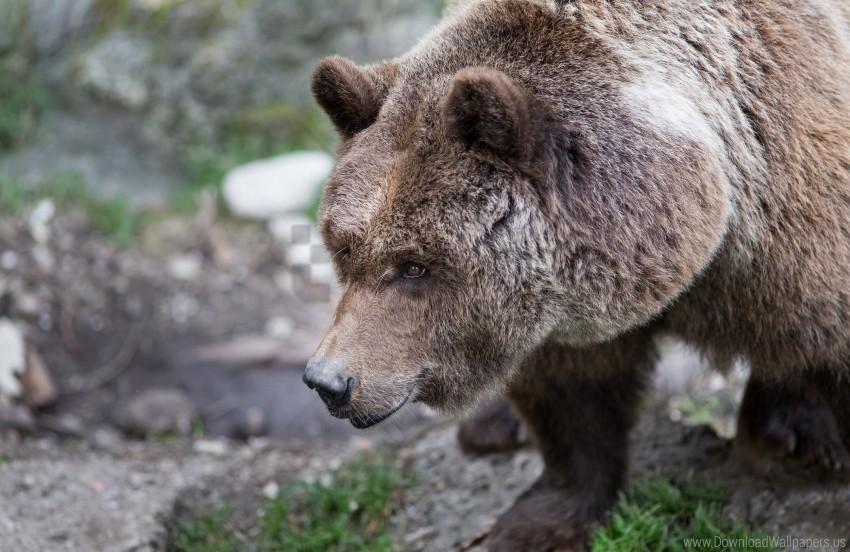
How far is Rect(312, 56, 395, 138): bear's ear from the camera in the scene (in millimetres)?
3209

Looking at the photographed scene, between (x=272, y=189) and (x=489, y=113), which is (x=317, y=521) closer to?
(x=489, y=113)

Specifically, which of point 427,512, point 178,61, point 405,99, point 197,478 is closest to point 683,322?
point 405,99

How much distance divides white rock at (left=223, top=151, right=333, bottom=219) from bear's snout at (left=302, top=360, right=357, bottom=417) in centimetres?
471

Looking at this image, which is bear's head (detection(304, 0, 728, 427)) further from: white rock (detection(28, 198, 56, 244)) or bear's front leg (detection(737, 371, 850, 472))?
white rock (detection(28, 198, 56, 244))

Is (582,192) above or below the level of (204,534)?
above

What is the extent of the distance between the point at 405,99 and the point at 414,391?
3.20ft

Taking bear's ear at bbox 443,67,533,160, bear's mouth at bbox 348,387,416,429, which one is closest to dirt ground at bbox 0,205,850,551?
bear's mouth at bbox 348,387,416,429

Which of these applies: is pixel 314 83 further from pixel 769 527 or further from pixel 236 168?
pixel 236 168

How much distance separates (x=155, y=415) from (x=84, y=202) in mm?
2181

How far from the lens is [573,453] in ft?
13.5

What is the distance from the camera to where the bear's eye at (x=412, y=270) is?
9.83 ft

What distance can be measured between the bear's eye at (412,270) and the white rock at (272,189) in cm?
462

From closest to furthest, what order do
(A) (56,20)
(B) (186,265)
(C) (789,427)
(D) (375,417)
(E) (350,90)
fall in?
(D) (375,417) < (E) (350,90) < (C) (789,427) < (B) (186,265) < (A) (56,20)

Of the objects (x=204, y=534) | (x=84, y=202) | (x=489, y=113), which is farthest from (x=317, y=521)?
(x=84, y=202)
